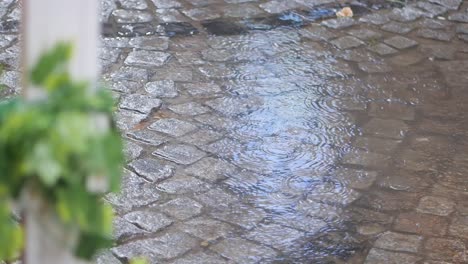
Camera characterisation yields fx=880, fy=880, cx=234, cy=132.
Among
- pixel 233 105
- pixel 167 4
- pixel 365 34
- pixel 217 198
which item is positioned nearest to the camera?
pixel 217 198

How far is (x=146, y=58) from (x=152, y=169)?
156 cm

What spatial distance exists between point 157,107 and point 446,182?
181 centimetres

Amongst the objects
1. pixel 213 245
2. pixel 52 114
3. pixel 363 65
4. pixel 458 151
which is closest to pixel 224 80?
pixel 363 65

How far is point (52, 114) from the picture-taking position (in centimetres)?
149

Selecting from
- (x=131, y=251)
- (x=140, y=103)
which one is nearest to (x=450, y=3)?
(x=140, y=103)

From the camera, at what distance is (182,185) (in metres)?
4.65

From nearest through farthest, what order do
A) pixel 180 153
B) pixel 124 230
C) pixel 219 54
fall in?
pixel 124 230
pixel 180 153
pixel 219 54

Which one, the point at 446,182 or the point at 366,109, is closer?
the point at 446,182

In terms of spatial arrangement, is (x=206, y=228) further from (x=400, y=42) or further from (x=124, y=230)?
(x=400, y=42)

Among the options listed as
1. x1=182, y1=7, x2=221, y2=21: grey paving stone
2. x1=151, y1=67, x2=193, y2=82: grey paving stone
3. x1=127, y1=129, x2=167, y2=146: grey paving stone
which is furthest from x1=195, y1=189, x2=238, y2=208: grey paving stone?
x1=182, y1=7, x2=221, y2=21: grey paving stone

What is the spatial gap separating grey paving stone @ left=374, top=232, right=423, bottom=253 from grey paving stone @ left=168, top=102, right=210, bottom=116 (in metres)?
1.62

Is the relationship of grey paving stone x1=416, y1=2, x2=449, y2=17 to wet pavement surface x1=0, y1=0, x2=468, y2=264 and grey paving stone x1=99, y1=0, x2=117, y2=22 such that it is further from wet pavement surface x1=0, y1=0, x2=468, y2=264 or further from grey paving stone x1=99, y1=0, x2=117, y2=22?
grey paving stone x1=99, y1=0, x2=117, y2=22

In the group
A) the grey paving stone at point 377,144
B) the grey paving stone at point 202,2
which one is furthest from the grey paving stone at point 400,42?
the grey paving stone at point 377,144

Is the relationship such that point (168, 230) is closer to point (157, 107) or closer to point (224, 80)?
point (157, 107)
